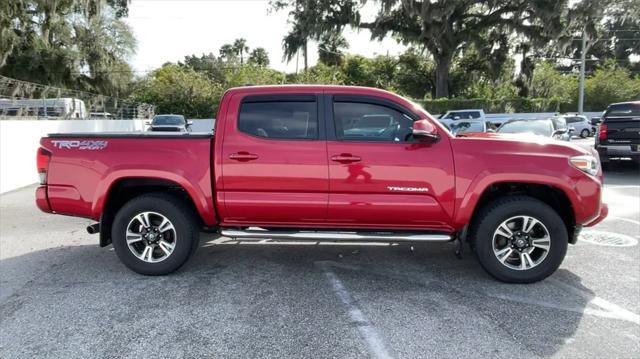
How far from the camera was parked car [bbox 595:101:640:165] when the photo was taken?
10.7 meters

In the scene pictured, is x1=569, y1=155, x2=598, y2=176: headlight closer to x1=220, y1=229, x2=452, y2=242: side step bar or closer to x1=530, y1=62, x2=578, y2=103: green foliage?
x1=220, y1=229, x2=452, y2=242: side step bar

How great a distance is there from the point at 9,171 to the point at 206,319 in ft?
29.5

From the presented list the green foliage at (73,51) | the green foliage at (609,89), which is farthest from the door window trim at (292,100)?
the green foliage at (609,89)

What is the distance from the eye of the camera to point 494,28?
1235 inches

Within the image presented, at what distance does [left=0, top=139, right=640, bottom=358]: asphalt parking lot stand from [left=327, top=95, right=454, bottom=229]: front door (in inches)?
26.4

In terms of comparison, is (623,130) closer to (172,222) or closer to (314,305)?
(314,305)

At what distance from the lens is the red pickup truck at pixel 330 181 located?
4.23m

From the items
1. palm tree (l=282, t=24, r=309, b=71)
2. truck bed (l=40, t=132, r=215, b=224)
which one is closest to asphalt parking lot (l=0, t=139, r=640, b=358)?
truck bed (l=40, t=132, r=215, b=224)

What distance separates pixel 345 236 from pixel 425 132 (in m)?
1.22

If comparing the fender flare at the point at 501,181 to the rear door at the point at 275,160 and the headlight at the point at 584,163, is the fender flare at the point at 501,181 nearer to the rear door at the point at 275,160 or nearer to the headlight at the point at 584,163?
the headlight at the point at 584,163

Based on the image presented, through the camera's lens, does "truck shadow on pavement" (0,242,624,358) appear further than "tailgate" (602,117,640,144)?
No

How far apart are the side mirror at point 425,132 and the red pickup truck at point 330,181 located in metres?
0.01

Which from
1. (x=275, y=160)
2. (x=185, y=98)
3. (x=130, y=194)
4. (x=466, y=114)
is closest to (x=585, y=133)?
(x=466, y=114)

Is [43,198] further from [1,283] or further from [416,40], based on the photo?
[416,40]
